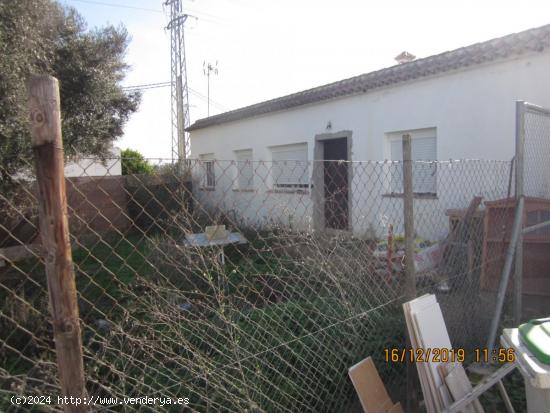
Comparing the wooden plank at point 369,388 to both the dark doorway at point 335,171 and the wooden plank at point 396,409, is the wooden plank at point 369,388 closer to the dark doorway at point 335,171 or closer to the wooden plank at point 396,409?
the wooden plank at point 396,409

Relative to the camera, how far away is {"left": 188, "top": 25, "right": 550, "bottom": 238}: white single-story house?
5270 millimetres

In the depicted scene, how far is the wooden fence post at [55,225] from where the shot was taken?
3.60 feet

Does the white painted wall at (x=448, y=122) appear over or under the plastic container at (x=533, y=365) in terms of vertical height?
over

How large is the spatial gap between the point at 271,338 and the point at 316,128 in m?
6.93

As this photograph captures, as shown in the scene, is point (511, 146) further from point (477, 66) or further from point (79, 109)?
point (79, 109)

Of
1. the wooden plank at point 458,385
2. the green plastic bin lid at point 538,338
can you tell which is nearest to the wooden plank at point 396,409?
the wooden plank at point 458,385

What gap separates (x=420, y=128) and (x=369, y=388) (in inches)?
213

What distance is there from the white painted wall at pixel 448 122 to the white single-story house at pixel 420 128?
0.01 meters

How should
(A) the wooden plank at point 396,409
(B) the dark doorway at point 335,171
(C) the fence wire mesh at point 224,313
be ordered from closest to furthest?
(C) the fence wire mesh at point 224,313, (A) the wooden plank at point 396,409, (B) the dark doorway at point 335,171

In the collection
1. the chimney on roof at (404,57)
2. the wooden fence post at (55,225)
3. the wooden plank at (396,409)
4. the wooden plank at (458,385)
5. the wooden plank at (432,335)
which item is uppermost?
the chimney on roof at (404,57)

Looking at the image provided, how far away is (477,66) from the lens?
5934 millimetres

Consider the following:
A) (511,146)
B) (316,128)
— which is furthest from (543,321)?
(316,128)

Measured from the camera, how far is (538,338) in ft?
5.70
